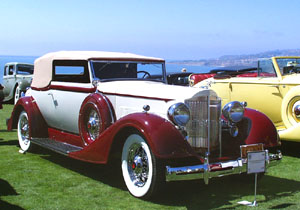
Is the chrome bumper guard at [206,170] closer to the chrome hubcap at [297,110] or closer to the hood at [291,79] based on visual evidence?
the chrome hubcap at [297,110]

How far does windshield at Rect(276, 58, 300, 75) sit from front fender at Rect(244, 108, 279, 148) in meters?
2.88

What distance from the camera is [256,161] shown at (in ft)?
14.7

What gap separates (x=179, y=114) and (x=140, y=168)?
Answer: 763 millimetres

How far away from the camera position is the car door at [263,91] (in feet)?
25.3

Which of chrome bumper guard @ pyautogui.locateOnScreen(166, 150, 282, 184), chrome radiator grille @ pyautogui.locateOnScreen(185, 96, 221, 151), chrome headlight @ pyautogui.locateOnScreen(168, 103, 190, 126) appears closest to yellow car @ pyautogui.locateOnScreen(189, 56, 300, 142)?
chrome radiator grille @ pyautogui.locateOnScreen(185, 96, 221, 151)

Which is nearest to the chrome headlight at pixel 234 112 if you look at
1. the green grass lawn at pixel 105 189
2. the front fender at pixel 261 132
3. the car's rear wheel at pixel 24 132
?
the front fender at pixel 261 132

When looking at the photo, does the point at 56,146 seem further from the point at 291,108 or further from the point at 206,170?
the point at 291,108

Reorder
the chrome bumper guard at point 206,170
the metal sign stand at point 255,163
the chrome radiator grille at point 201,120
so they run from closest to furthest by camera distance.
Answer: the chrome bumper guard at point 206,170
the metal sign stand at point 255,163
the chrome radiator grille at point 201,120

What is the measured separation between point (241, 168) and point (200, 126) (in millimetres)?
667

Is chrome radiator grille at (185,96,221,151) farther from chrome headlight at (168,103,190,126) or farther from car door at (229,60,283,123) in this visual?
car door at (229,60,283,123)

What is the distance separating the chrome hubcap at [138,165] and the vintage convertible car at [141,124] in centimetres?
1

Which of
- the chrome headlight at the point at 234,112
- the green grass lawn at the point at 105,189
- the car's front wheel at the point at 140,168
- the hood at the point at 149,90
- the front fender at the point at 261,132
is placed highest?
the hood at the point at 149,90

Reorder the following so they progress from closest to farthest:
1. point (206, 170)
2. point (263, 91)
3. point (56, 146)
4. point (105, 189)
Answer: point (206, 170), point (105, 189), point (56, 146), point (263, 91)

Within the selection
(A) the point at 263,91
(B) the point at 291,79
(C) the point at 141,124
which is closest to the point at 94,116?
(C) the point at 141,124
